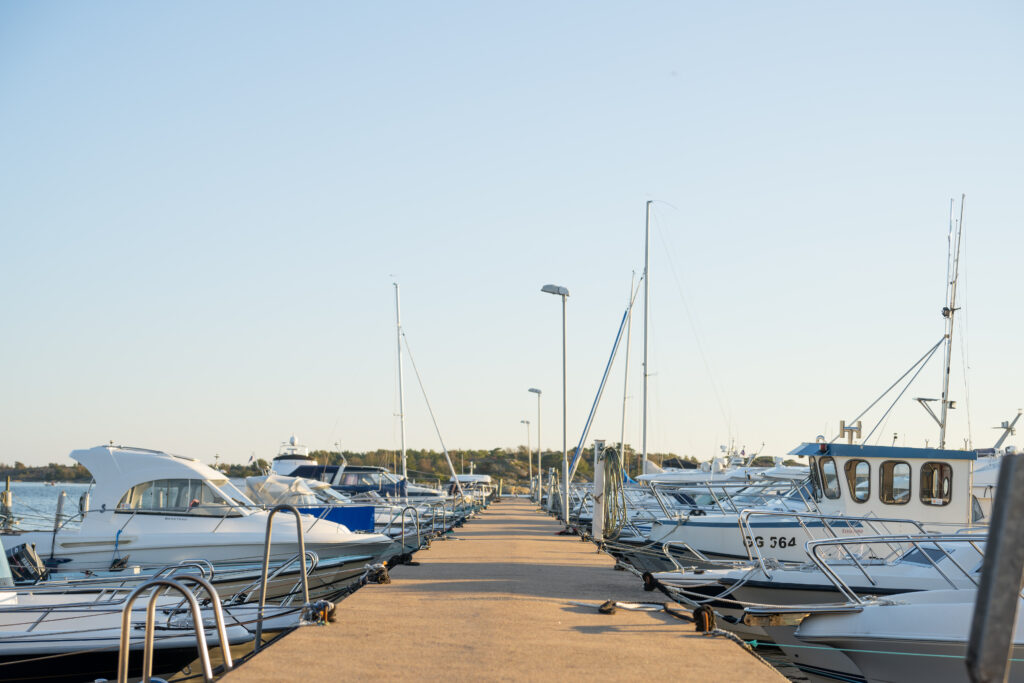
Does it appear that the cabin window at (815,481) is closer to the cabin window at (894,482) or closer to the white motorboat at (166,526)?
the cabin window at (894,482)

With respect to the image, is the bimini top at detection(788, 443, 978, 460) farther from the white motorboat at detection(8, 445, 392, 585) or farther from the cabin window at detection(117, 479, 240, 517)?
the cabin window at detection(117, 479, 240, 517)

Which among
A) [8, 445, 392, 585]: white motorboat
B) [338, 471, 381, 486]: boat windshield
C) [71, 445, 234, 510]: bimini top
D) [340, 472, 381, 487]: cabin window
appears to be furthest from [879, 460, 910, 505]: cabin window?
[338, 471, 381, 486]: boat windshield

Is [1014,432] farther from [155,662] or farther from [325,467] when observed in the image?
[325,467]

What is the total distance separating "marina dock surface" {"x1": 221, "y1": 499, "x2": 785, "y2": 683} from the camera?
616 cm

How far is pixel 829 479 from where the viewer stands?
1672cm

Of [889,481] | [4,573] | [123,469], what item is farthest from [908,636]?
[123,469]

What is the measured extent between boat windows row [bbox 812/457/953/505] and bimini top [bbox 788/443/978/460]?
125mm

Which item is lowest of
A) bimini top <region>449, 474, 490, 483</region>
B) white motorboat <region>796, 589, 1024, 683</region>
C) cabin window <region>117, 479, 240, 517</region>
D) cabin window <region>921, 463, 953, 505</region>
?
bimini top <region>449, 474, 490, 483</region>

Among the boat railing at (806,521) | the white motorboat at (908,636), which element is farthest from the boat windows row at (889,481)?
the white motorboat at (908,636)

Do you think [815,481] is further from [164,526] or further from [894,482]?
[164,526]

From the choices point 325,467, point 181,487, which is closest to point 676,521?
point 181,487

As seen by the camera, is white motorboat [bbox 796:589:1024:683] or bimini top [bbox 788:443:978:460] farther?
bimini top [bbox 788:443:978:460]

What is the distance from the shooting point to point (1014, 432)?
22.3 m

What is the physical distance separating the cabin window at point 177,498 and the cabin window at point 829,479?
10639 millimetres
